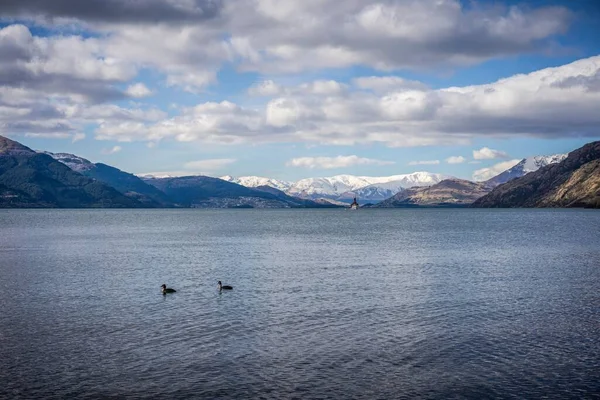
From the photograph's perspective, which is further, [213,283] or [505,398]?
[213,283]

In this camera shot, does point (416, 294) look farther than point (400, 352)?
Yes

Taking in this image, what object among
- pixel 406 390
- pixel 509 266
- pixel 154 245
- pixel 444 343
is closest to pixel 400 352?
pixel 444 343

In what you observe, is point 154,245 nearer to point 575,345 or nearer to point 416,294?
point 416,294

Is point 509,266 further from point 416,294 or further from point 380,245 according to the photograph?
point 380,245

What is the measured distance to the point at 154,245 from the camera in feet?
482

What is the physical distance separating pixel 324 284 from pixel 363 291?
7.80 metres

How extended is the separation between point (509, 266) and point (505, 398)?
68.7 meters

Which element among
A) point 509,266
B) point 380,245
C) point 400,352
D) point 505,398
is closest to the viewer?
point 505,398

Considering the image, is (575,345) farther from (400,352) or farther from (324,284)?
(324,284)

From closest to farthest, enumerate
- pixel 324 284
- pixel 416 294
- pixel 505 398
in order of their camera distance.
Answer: pixel 505 398
pixel 416 294
pixel 324 284

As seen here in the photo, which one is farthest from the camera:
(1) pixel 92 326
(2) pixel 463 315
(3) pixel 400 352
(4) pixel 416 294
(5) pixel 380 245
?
(5) pixel 380 245

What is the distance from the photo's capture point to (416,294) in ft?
221

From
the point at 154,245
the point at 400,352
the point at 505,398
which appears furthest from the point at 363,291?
the point at 154,245

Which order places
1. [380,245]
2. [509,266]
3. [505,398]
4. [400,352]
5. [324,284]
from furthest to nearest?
[380,245]
[509,266]
[324,284]
[400,352]
[505,398]
